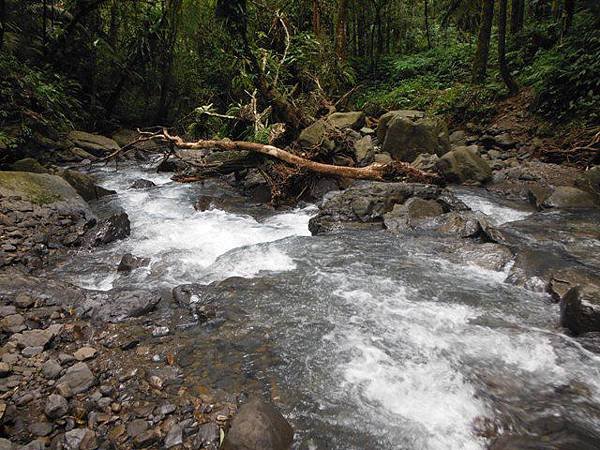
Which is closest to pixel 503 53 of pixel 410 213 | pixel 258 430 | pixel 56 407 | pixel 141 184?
pixel 410 213

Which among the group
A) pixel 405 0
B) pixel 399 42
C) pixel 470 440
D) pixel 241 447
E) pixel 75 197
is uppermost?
pixel 405 0

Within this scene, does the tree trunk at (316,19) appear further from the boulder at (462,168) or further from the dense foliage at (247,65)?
the boulder at (462,168)

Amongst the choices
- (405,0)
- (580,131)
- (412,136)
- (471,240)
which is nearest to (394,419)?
(471,240)

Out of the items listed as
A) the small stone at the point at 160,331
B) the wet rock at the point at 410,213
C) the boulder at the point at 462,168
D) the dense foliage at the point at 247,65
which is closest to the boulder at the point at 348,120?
the dense foliage at the point at 247,65

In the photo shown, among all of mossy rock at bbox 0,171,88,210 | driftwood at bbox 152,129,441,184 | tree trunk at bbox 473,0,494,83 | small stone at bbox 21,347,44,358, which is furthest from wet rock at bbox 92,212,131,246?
tree trunk at bbox 473,0,494,83

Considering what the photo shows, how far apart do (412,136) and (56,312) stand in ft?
28.9

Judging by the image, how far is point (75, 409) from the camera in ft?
8.86

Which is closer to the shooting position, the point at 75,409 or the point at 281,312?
the point at 75,409

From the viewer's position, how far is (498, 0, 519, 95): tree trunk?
11.0 meters

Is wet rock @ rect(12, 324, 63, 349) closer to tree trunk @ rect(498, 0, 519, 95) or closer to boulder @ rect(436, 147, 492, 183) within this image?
boulder @ rect(436, 147, 492, 183)

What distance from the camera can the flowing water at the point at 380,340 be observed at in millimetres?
2742

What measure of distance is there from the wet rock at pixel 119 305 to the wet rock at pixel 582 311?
13.6 ft

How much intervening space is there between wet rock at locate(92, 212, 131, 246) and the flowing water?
0.27 metres

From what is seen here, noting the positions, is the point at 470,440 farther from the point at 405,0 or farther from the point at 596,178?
the point at 405,0
